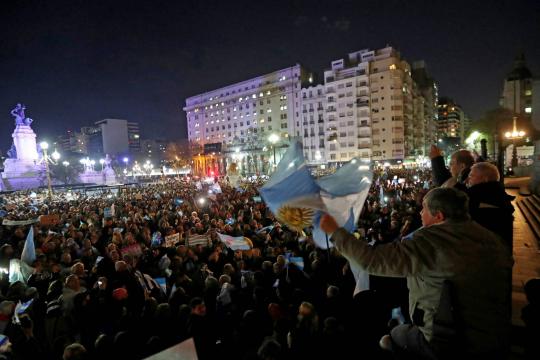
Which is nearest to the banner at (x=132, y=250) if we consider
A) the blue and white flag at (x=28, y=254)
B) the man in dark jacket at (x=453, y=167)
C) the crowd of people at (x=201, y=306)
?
the crowd of people at (x=201, y=306)

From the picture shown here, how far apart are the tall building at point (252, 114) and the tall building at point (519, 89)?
153ft

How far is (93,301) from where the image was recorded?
17.4 feet

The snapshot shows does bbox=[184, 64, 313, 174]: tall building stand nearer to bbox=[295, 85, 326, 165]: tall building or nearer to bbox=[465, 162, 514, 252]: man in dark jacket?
bbox=[295, 85, 326, 165]: tall building

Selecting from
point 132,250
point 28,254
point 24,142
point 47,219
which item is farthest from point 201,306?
point 24,142

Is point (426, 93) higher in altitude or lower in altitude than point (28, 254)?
higher

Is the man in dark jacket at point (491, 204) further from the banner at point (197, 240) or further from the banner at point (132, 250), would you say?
the banner at point (132, 250)

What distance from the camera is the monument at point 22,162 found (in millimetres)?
A: 43156

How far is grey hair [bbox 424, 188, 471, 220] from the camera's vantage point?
6.57ft

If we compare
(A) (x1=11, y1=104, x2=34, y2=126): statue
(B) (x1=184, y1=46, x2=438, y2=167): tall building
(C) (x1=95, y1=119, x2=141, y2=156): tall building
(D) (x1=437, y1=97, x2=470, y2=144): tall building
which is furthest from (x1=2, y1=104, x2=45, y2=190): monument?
(D) (x1=437, y1=97, x2=470, y2=144): tall building

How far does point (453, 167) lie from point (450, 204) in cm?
251

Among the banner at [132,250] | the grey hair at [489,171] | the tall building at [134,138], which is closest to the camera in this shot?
the grey hair at [489,171]

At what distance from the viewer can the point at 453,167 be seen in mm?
4176

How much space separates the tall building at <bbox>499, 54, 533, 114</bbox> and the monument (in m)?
76.4

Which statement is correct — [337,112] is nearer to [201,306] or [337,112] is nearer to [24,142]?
[24,142]
